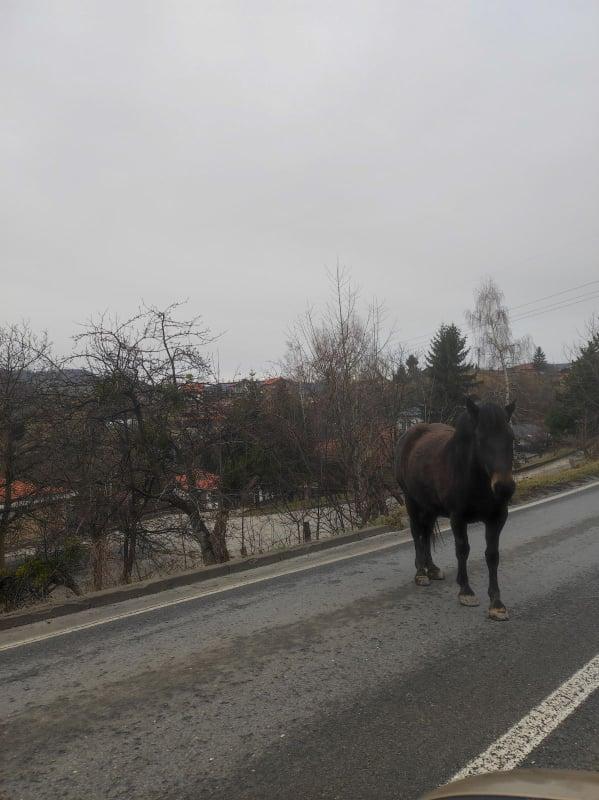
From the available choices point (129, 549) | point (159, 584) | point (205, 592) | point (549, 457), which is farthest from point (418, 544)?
point (549, 457)

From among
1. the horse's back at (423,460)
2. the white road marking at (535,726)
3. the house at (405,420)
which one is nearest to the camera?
the white road marking at (535,726)

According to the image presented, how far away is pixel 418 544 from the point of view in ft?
21.8

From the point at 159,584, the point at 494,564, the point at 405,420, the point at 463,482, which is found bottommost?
the point at 159,584

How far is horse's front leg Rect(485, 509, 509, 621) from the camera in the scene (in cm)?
510

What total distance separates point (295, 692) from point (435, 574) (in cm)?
313

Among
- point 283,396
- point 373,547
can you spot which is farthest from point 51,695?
point 283,396

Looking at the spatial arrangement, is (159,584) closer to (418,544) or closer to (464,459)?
(418,544)

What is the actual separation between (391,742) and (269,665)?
138cm

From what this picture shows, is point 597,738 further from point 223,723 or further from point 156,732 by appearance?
point 156,732

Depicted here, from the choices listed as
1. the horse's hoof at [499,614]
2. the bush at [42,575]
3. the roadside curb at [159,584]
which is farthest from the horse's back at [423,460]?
the bush at [42,575]

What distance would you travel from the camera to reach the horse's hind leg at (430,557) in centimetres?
655

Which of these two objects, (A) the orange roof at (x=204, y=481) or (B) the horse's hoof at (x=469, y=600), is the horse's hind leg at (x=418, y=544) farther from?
(A) the orange roof at (x=204, y=481)

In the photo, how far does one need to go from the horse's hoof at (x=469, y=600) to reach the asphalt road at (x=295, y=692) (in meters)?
0.10

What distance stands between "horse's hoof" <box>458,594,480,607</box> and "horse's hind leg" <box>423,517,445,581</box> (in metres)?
0.93
